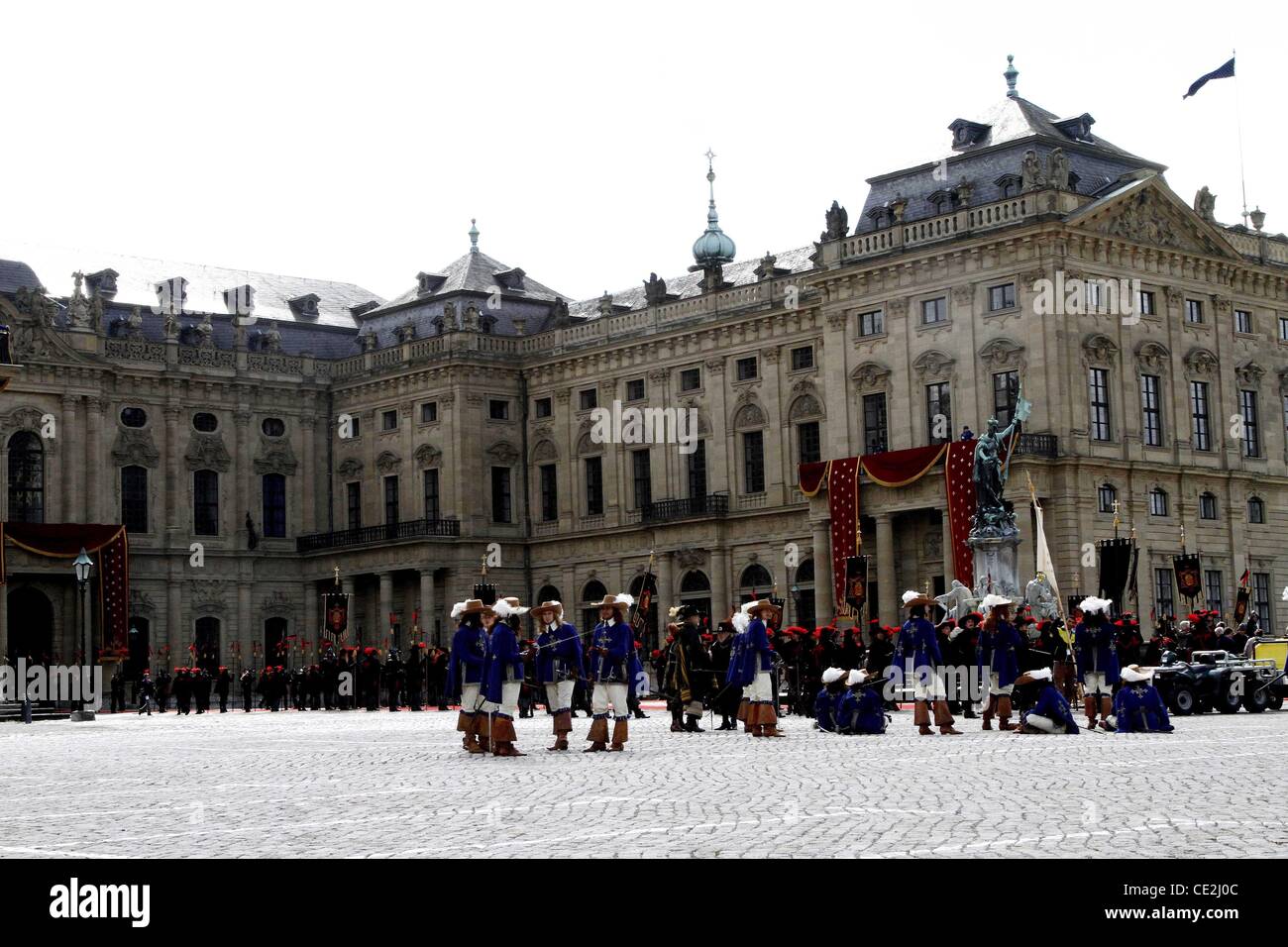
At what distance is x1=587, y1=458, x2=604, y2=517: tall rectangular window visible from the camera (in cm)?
6412

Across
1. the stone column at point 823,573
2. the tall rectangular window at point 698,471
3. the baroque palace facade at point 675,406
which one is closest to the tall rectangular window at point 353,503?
the baroque palace facade at point 675,406

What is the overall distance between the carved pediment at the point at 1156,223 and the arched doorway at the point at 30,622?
1338 inches

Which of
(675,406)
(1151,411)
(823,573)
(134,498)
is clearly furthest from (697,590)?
(134,498)

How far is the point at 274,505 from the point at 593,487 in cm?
1190

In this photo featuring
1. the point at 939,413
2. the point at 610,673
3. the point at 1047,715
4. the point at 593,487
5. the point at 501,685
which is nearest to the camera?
the point at 501,685

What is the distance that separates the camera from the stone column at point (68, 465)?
63.0 metres

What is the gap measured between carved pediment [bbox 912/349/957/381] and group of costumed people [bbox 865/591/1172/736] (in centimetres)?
2607

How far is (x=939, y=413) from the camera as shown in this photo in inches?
2060

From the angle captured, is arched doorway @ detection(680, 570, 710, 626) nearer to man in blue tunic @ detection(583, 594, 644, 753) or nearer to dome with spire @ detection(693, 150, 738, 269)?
dome with spire @ detection(693, 150, 738, 269)

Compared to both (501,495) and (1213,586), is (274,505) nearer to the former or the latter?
(501,495)

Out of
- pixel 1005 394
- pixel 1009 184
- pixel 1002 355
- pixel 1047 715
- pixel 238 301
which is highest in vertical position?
pixel 238 301

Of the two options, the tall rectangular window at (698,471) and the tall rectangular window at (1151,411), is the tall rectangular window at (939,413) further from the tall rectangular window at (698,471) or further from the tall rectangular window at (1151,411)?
the tall rectangular window at (698,471)
